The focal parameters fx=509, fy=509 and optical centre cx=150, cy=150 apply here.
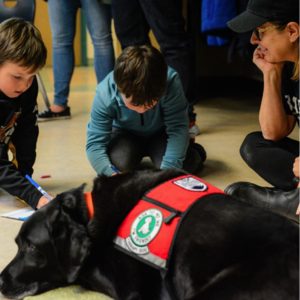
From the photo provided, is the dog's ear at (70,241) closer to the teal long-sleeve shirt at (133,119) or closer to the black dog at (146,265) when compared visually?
the black dog at (146,265)

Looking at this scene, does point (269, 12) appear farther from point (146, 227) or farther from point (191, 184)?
point (146, 227)

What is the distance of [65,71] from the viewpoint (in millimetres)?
2914

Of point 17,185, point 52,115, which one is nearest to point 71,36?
point 52,115

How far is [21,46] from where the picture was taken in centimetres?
155

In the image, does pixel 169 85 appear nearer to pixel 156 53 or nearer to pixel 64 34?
pixel 156 53

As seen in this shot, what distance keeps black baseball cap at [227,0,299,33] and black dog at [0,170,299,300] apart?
0.55 meters

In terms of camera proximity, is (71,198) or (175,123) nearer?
(71,198)

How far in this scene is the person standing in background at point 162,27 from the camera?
2.18 metres

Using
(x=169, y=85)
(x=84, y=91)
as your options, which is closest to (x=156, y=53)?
(x=169, y=85)

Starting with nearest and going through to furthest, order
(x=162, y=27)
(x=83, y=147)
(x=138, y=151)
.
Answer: (x=138, y=151) < (x=162, y=27) < (x=83, y=147)

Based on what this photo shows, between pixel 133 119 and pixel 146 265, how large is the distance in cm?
90

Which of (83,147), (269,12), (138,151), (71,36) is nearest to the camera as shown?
(269,12)

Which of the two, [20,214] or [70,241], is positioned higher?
[70,241]

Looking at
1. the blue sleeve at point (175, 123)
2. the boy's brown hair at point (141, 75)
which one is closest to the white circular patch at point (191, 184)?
the boy's brown hair at point (141, 75)
